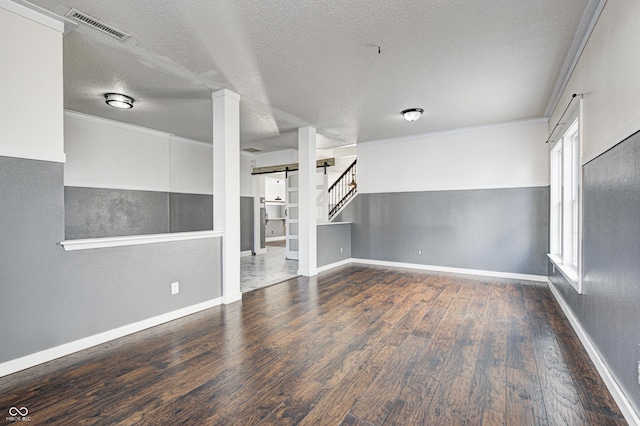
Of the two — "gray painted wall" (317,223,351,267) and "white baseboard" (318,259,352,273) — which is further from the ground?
"gray painted wall" (317,223,351,267)

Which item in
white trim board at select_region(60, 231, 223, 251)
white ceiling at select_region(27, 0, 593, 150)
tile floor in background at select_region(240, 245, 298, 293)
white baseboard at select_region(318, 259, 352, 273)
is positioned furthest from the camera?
white baseboard at select_region(318, 259, 352, 273)

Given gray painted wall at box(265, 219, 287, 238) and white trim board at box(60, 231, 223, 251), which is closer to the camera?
white trim board at box(60, 231, 223, 251)

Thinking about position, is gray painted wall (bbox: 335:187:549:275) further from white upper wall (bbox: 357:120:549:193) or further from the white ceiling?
the white ceiling

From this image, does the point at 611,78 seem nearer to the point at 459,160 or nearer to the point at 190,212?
the point at 459,160

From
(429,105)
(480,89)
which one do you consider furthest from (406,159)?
(480,89)

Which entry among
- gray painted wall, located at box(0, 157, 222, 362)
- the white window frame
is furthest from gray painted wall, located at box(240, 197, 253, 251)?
the white window frame

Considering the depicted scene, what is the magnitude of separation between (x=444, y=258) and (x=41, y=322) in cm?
591

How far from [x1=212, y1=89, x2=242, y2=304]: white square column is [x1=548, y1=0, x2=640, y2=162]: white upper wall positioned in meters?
3.70

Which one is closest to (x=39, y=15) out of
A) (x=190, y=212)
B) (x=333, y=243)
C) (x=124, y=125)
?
(x=124, y=125)

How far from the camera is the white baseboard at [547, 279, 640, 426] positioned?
1.70m

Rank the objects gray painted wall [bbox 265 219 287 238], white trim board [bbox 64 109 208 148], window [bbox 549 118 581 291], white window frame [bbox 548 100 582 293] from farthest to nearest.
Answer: gray painted wall [bbox 265 219 287 238]
white trim board [bbox 64 109 208 148]
window [bbox 549 118 581 291]
white window frame [bbox 548 100 582 293]

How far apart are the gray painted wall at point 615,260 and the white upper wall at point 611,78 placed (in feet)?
0.42

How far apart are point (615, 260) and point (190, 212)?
6.96 meters

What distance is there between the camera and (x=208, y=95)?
4168 millimetres
